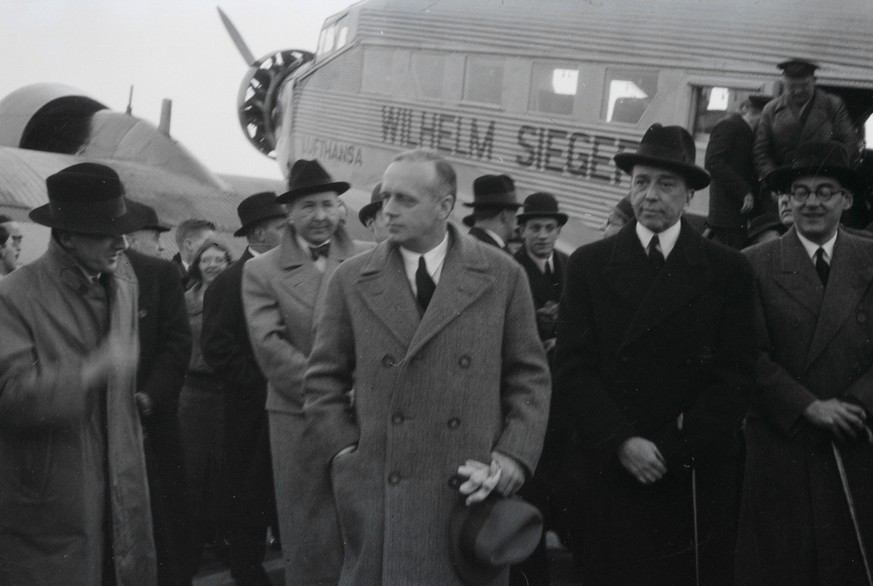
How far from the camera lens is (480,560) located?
10.7 feet

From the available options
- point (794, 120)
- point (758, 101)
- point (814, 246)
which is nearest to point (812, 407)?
→ point (814, 246)

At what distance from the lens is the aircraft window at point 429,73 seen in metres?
14.2

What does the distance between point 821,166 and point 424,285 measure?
6.63 ft

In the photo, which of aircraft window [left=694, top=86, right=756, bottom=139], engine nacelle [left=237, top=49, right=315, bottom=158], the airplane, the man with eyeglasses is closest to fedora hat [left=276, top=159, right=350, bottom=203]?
the man with eyeglasses

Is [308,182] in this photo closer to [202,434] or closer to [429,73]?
[202,434]

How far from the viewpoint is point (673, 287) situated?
3.89 meters

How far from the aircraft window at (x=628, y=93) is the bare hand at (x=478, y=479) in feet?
26.9

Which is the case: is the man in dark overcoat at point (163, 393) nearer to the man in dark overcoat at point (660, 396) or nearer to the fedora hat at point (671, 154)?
the man in dark overcoat at point (660, 396)

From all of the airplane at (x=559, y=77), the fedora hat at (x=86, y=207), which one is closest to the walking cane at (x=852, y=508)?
the fedora hat at (x=86, y=207)

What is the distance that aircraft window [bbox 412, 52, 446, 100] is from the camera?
46.5 ft

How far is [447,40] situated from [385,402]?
11.1 meters

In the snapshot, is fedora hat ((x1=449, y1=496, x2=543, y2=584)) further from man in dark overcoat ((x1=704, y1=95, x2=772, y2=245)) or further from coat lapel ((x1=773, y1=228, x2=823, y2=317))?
man in dark overcoat ((x1=704, y1=95, x2=772, y2=245))

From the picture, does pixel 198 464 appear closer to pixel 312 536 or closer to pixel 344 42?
pixel 312 536

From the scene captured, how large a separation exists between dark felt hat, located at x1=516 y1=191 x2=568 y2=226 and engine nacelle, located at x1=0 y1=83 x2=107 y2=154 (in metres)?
11.2
